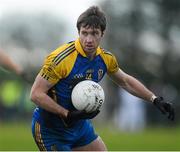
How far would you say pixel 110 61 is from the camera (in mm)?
10586

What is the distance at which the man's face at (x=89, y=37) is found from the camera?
10.0 m

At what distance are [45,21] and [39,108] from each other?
6138 cm

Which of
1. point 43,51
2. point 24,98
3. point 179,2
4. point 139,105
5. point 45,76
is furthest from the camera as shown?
point 43,51

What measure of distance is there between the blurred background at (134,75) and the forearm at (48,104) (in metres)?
9.36

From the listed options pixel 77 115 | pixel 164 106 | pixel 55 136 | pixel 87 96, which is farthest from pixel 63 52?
pixel 164 106

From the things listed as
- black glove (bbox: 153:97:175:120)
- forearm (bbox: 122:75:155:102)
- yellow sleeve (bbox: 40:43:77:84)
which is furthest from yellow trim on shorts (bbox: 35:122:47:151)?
black glove (bbox: 153:97:175:120)

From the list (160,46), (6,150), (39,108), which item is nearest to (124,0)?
(160,46)

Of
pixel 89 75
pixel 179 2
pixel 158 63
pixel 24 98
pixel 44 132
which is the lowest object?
pixel 44 132

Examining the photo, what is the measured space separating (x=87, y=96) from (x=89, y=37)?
724 mm

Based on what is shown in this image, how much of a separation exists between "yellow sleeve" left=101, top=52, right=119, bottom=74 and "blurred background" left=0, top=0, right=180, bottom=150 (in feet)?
29.1

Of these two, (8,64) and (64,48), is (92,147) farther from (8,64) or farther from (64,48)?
(8,64)

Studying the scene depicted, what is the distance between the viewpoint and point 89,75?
10.3 m

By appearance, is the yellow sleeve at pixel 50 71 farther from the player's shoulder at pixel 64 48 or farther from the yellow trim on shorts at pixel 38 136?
the yellow trim on shorts at pixel 38 136

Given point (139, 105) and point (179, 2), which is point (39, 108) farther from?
point (179, 2)
